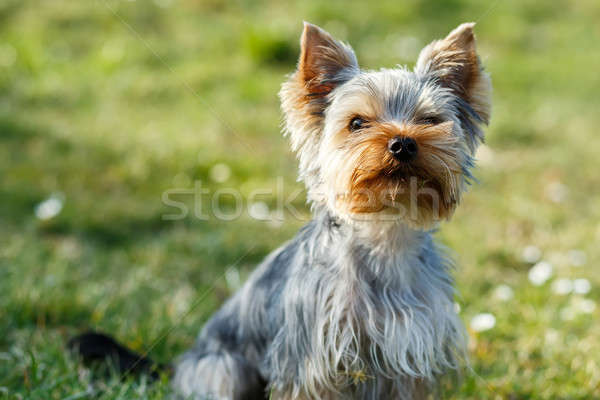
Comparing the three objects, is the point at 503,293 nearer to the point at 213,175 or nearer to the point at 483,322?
the point at 483,322

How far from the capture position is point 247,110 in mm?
8453

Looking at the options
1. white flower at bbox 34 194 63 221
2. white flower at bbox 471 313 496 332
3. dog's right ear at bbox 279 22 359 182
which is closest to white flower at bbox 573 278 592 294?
white flower at bbox 471 313 496 332

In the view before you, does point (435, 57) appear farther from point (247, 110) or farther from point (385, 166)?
point (247, 110)

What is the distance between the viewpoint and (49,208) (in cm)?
631

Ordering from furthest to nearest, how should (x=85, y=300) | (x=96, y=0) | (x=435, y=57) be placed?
(x=96, y=0)
(x=85, y=300)
(x=435, y=57)

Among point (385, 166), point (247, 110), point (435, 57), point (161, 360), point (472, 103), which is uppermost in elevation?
point (435, 57)

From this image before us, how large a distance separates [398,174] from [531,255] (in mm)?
3364

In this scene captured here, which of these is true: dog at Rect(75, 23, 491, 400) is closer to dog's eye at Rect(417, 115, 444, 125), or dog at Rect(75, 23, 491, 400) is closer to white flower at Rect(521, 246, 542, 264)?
dog's eye at Rect(417, 115, 444, 125)

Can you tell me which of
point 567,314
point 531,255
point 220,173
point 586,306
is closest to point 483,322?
point 567,314

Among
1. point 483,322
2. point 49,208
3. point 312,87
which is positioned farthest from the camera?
point 49,208

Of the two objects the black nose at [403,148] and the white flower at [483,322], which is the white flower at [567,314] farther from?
the black nose at [403,148]

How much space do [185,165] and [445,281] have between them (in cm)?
412

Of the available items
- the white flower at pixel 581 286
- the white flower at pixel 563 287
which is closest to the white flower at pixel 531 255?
the white flower at pixel 563 287

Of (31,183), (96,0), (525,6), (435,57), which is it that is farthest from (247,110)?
(525,6)
